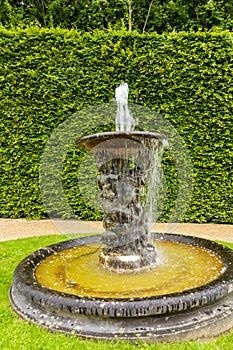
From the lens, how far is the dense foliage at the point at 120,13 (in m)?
13.1

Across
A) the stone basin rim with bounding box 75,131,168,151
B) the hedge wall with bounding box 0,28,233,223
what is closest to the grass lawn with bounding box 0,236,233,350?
the stone basin rim with bounding box 75,131,168,151

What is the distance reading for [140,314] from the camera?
2568mm

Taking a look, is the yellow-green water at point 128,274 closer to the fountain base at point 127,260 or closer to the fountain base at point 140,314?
the fountain base at point 127,260

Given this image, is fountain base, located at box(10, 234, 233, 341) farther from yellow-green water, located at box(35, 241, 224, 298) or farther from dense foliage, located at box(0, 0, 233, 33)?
dense foliage, located at box(0, 0, 233, 33)

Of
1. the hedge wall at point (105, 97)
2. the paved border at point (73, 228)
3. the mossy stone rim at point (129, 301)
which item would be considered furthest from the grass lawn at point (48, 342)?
the hedge wall at point (105, 97)

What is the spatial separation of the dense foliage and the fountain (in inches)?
395

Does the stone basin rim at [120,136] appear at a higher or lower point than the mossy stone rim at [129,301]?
higher

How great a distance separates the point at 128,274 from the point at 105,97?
556 cm

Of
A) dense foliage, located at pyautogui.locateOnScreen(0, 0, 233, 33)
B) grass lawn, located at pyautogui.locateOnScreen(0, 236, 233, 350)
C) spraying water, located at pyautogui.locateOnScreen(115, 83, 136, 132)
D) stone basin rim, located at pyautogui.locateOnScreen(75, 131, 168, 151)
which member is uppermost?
dense foliage, located at pyautogui.locateOnScreen(0, 0, 233, 33)

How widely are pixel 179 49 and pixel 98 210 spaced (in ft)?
14.0

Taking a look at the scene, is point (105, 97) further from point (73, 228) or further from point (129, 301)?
point (129, 301)

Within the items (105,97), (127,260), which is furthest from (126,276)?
(105,97)

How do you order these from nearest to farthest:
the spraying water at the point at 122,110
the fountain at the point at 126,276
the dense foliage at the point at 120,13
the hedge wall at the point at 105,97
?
the fountain at the point at 126,276, the spraying water at the point at 122,110, the hedge wall at the point at 105,97, the dense foliage at the point at 120,13

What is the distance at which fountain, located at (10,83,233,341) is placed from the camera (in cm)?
261
